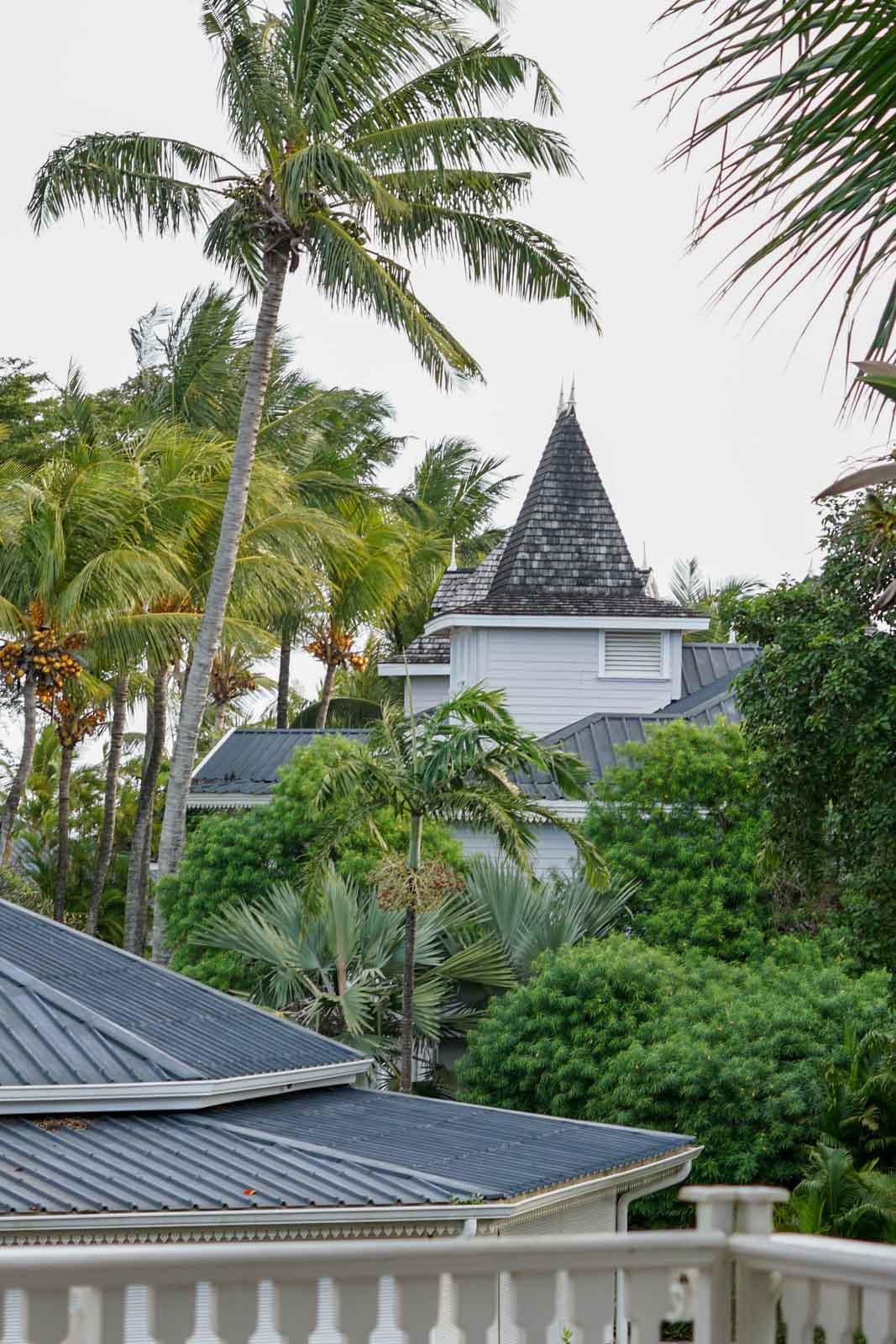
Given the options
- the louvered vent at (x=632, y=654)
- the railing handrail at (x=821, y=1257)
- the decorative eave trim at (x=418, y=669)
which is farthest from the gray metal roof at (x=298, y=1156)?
the decorative eave trim at (x=418, y=669)

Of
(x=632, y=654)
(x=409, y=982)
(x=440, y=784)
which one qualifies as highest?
(x=632, y=654)

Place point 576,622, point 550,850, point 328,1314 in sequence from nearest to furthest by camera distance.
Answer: point 328,1314
point 550,850
point 576,622

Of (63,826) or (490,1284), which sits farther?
(63,826)

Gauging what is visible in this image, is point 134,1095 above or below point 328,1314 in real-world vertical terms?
below

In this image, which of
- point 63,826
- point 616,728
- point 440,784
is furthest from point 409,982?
point 63,826

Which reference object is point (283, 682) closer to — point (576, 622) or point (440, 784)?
point (576, 622)

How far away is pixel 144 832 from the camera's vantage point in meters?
30.0

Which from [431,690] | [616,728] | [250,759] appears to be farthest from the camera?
[431,690]

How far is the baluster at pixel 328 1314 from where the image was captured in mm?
3447

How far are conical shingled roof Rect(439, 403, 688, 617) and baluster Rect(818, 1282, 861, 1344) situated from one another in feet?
76.6

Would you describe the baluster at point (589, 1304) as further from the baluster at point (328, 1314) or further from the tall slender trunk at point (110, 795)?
the tall slender trunk at point (110, 795)

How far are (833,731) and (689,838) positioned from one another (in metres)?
8.26

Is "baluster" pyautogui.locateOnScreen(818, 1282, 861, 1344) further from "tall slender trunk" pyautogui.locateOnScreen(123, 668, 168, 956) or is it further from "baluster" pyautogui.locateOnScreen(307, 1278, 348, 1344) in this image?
"tall slender trunk" pyautogui.locateOnScreen(123, 668, 168, 956)

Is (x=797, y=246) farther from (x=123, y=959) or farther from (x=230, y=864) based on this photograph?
(x=230, y=864)
